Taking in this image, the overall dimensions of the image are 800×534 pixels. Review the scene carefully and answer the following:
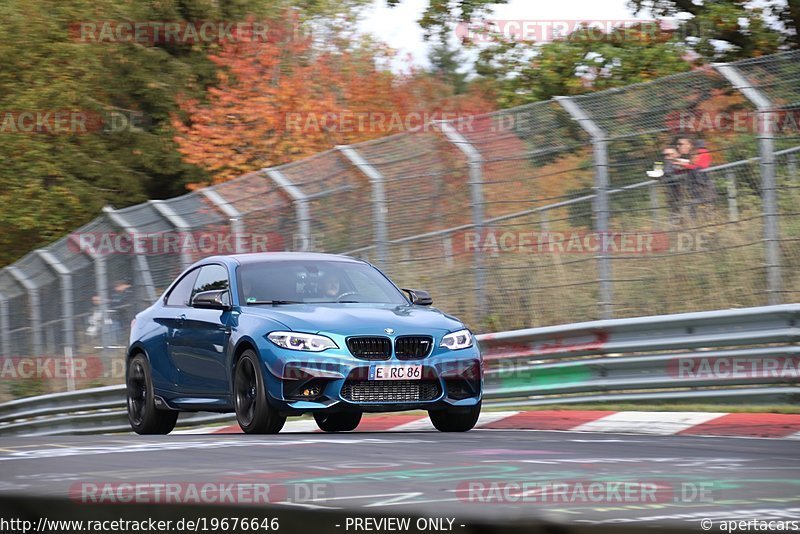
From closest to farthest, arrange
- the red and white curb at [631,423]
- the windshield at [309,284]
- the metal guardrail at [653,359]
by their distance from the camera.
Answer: the red and white curb at [631,423]
the metal guardrail at [653,359]
the windshield at [309,284]

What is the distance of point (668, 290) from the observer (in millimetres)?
12602

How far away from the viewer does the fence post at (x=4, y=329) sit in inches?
1002

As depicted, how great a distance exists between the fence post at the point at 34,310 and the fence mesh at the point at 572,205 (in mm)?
6490

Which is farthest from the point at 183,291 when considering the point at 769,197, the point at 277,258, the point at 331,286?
the point at 769,197

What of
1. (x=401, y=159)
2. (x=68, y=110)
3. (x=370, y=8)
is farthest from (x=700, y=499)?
(x=370, y=8)

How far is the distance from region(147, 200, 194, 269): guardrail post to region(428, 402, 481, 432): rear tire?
6.91 metres

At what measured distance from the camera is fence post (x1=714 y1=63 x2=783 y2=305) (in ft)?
36.9

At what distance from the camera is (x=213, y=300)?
36.1 feet

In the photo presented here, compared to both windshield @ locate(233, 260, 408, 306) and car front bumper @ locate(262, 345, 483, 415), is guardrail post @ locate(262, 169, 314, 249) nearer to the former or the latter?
windshield @ locate(233, 260, 408, 306)

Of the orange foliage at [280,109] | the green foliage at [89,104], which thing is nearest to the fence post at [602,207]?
the orange foliage at [280,109]

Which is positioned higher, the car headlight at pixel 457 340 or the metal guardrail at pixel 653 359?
the car headlight at pixel 457 340

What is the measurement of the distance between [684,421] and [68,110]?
31025mm

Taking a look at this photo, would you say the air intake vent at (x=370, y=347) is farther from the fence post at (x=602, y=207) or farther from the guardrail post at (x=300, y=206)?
the guardrail post at (x=300, y=206)

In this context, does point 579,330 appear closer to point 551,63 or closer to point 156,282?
point 156,282
